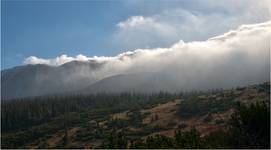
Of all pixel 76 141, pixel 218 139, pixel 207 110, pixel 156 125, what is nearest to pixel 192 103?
pixel 207 110

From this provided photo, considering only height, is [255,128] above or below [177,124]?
above

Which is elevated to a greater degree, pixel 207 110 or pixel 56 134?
pixel 207 110

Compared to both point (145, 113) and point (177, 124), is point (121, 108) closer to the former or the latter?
point (145, 113)

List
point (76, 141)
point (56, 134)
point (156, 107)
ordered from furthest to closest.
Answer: point (156, 107) → point (56, 134) → point (76, 141)

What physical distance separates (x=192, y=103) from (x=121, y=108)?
32.7m

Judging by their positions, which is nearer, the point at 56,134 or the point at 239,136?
the point at 239,136

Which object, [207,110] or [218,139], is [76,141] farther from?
[218,139]

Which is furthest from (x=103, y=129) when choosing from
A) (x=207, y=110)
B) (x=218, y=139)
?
(x=218, y=139)

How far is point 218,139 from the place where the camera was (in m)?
22.0

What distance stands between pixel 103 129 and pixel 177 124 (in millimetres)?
15017

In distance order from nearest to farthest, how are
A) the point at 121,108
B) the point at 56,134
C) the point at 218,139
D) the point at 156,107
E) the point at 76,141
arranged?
1. the point at 218,139
2. the point at 76,141
3. the point at 56,134
4. the point at 156,107
5. the point at 121,108

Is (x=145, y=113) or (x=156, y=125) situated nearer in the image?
(x=156, y=125)

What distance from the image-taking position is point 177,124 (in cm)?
8156

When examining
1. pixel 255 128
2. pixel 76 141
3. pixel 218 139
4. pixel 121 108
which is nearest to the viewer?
pixel 255 128
